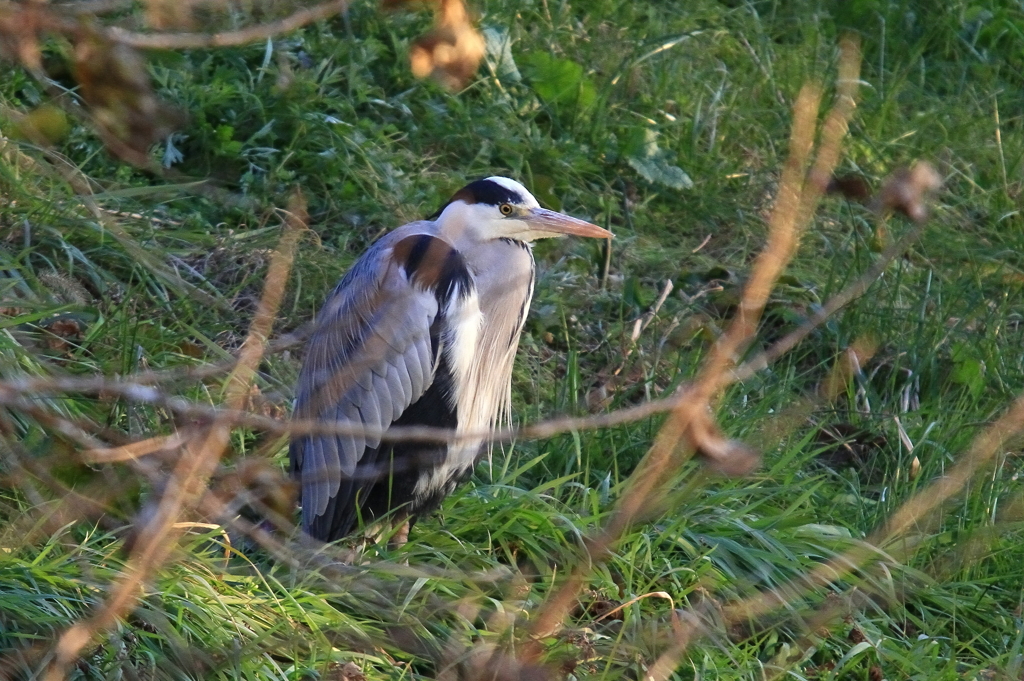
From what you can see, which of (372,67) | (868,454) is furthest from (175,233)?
(868,454)

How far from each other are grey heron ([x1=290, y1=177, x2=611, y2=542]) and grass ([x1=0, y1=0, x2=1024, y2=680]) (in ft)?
0.48

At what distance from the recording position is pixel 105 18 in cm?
373

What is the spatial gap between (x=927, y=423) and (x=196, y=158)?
258 cm

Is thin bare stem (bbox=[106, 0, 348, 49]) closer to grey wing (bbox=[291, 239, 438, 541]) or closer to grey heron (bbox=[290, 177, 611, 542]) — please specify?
grey heron (bbox=[290, 177, 611, 542])

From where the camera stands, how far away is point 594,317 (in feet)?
14.8

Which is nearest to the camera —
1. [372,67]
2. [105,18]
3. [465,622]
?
[465,622]

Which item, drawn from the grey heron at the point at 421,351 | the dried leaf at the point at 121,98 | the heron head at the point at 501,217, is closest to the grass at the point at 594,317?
the grey heron at the point at 421,351

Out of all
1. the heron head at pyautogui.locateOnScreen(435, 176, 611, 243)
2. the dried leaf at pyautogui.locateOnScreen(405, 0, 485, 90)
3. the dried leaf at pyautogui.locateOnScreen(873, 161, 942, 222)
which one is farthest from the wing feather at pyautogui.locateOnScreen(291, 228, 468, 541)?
the dried leaf at pyautogui.locateOnScreen(873, 161, 942, 222)

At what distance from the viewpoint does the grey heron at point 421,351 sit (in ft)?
10.8

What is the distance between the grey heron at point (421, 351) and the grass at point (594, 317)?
15 cm

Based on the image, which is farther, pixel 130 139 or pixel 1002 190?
pixel 1002 190

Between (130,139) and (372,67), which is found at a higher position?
(130,139)

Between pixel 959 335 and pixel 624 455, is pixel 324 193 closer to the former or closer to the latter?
pixel 624 455

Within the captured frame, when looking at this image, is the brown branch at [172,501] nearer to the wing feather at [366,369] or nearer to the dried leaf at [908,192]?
the dried leaf at [908,192]
